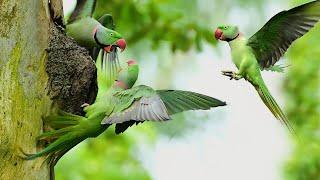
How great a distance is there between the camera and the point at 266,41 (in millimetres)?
2369

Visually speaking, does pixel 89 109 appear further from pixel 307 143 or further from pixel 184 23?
pixel 307 143

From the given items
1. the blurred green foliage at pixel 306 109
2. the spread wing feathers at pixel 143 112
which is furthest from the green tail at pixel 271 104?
the blurred green foliage at pixel 306 109

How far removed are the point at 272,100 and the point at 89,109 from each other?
0.60 m

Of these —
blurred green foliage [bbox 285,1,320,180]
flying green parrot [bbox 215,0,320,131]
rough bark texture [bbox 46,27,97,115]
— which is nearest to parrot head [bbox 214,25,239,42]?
flying green parrot [bbox 215,0,320,131]

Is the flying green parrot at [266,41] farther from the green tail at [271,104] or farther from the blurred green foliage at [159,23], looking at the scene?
the blurred green foliage at [159,23]

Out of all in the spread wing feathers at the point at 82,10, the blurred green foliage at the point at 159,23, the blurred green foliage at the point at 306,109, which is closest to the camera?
the spread wing feathers at the point at 82,10

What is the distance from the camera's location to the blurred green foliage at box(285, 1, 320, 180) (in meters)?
7.84

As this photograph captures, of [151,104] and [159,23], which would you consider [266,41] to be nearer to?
[151,104]

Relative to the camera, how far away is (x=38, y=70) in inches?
94.7

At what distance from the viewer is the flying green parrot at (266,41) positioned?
2.29m

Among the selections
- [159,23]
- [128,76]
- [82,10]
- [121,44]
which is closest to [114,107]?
[128,76]

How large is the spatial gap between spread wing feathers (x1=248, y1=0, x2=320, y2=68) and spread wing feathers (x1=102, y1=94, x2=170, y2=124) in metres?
0.44

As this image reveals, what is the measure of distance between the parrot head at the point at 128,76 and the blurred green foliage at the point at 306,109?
18.5ft

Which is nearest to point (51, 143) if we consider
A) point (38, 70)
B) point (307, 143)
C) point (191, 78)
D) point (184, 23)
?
point (38, 70)
